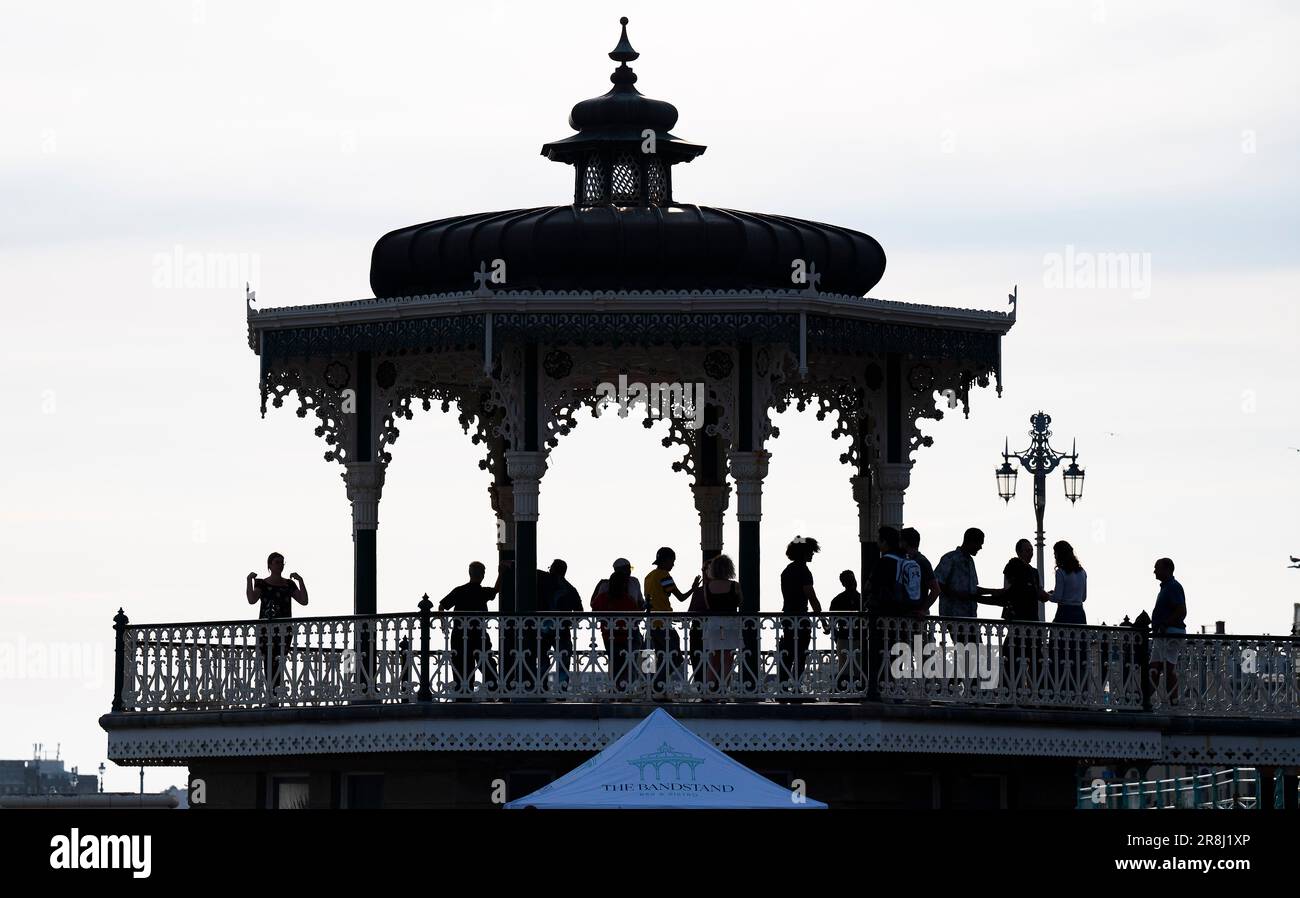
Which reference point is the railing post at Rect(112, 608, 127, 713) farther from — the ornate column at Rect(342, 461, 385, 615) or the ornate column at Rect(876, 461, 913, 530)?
the ornate column at Rect(876, 461, 913, 530)

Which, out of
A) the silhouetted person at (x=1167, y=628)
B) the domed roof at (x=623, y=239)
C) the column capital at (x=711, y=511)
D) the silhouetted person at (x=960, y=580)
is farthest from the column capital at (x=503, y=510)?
the silhouetted person at (x=1167, y=628)

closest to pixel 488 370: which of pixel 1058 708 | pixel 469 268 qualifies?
pixel 469 268

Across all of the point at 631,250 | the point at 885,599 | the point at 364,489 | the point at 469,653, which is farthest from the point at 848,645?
the point at 364,489

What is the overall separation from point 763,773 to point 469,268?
6228mm

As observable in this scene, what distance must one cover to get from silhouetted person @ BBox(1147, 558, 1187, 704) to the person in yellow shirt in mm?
4738

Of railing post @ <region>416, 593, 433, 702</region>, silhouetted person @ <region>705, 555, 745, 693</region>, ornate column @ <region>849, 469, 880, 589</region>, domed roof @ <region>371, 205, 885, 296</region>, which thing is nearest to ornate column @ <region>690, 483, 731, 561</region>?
ornate column @ <region>849, 469, 880, 589</region>

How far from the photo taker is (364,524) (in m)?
36.3

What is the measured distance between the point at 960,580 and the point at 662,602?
3019mm

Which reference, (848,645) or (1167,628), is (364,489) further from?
(1167,628)

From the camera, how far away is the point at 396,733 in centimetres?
3306

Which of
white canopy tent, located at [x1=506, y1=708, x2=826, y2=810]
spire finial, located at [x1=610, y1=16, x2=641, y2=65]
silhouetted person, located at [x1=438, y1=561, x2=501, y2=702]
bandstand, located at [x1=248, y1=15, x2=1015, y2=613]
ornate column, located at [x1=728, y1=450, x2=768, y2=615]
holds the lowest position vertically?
white canopy tent, located at [x1=506, y1=708, x2=826, y2=810]

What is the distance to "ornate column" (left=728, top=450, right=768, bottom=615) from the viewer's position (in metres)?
34.5

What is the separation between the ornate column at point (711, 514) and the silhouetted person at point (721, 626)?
17.2 feet
